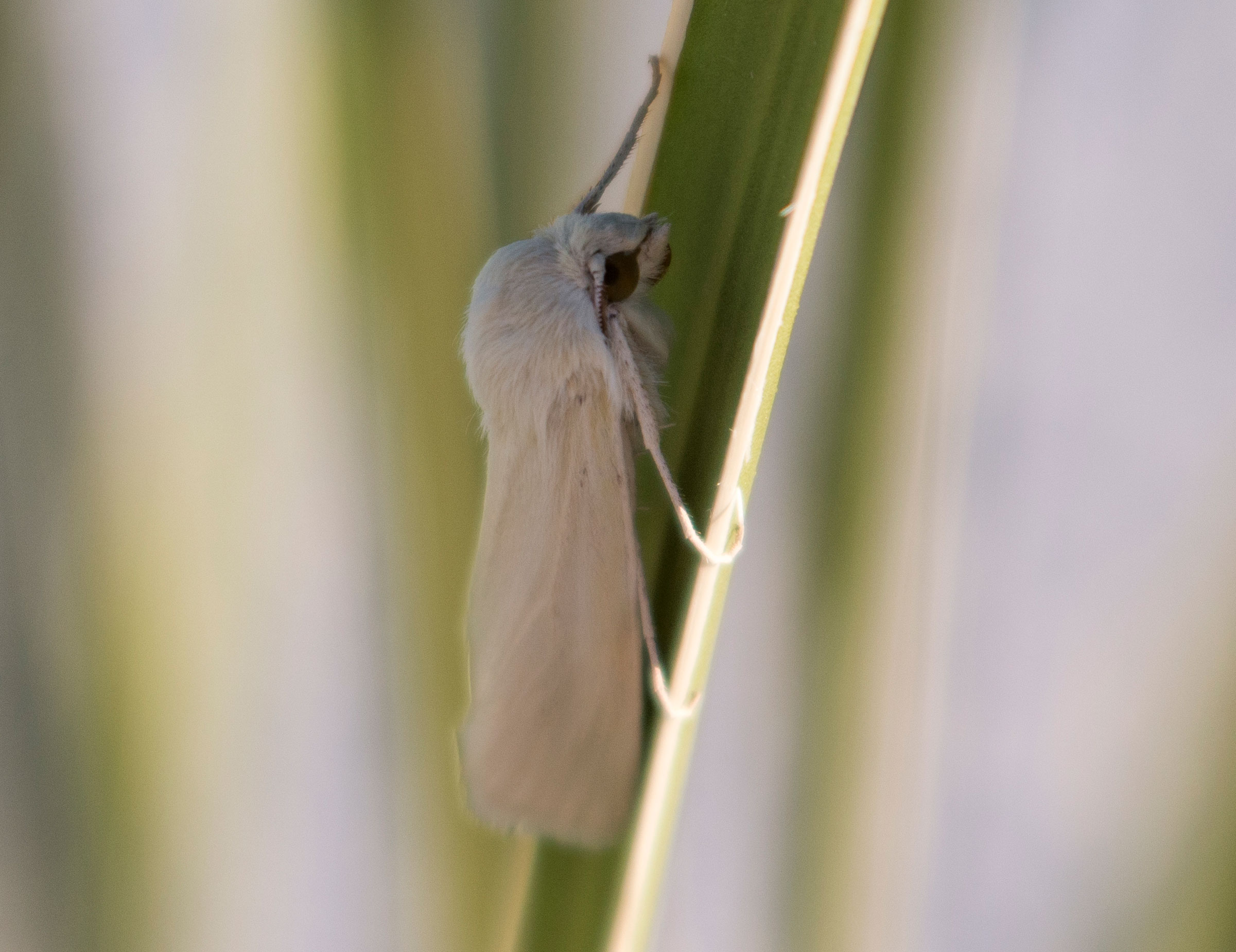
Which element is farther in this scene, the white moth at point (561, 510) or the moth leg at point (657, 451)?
the white moth at point (561, 510)

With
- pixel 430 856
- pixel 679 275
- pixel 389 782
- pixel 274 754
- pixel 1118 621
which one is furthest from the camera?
pixel 1118 621

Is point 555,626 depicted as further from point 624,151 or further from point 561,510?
point 624,151

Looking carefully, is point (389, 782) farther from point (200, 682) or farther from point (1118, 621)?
point (1118, 621)

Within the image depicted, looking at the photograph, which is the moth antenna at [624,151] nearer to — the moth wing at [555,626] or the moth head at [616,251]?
the moth head at [616,251]

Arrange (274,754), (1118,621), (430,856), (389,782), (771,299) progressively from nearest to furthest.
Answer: (771,299) < (430,856) < (389,782) < (274,754) < (1118,621)

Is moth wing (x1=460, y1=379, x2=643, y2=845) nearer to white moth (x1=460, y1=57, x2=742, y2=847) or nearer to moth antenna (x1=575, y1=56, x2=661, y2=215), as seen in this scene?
white moth (x1=460, y1=57, x2=742, y2=847)

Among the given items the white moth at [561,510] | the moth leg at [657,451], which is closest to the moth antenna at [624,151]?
the white moth at [561,510]

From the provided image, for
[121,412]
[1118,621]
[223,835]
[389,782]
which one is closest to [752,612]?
[1118,621]
